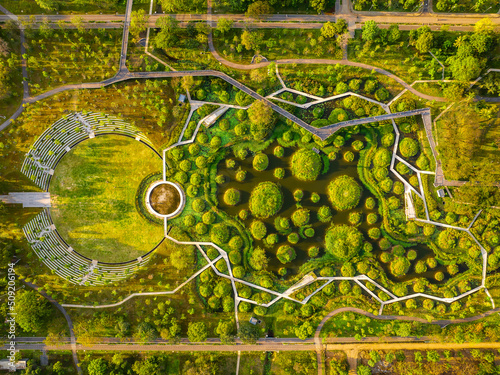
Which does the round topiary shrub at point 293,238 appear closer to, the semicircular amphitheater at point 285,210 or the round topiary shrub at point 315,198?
the semicircular amphitheater at point 285,210

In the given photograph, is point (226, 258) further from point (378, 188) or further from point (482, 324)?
point (482, 324)

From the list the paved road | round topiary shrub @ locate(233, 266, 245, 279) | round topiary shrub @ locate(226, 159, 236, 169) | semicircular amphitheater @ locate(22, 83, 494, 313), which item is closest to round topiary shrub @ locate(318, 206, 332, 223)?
semicircular amphitheater @ locate(22, 83, 494, 313)

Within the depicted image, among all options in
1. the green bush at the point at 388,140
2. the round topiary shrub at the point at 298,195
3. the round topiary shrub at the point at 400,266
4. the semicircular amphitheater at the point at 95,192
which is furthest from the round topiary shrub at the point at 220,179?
the round topiary shrub at the point at 400,266

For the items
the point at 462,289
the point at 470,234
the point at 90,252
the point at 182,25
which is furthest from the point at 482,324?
the point at 182,25

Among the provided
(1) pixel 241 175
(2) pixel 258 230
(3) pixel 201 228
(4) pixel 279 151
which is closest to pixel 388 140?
(4) pixel 279 151

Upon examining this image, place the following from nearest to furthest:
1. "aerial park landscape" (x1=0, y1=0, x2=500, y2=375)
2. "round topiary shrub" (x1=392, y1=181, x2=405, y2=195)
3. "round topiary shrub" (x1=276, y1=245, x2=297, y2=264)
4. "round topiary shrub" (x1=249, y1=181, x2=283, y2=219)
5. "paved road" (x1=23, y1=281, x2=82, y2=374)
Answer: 1. "paved road" (x1=23, y1=281, x2=82, y2=374)
2. "aerial park landscape" (x1=0, y1=0, x2=500, y2=375)
3. "round topiary shrub" (x1=276, y1=245, x2=297, y2=264)
4. "round topiary shrub" (x1=249, y1=181, x2=283, y2=219)
5. "round topiary shrub" (x1=392, y1=181, x2=405, y2=195)

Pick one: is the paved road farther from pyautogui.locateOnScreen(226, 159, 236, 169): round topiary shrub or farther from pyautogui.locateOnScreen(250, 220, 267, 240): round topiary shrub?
pyautogui.locateOnScreen(226, 159, 236, 169): round topiary shrub

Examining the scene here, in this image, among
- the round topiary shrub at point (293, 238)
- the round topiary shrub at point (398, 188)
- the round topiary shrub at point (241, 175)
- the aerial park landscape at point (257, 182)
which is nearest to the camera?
the aerial park landscape at point (257, 182)
